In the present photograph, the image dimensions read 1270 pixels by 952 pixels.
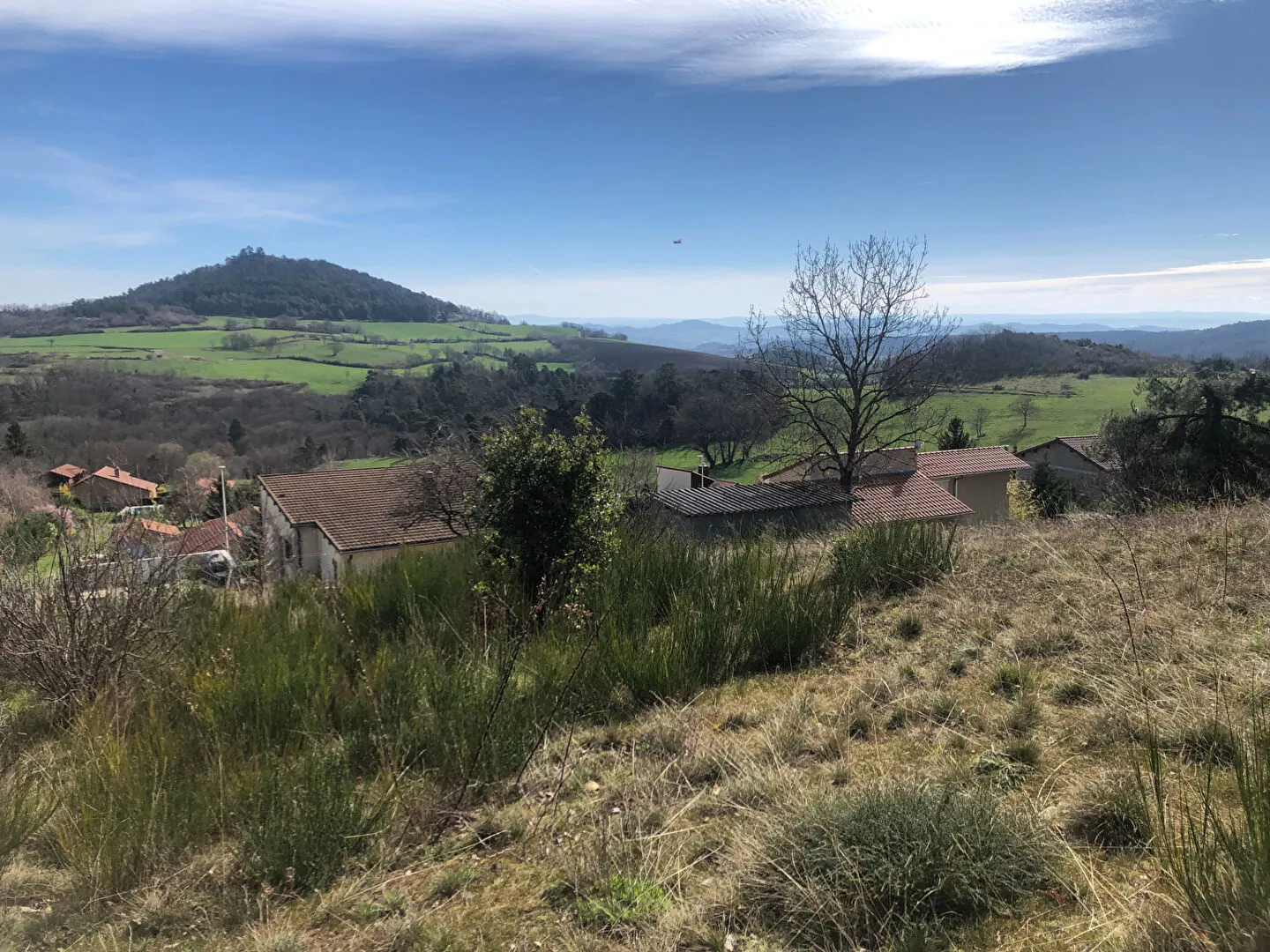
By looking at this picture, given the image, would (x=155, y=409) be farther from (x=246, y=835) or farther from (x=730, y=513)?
(x=246, y=835)

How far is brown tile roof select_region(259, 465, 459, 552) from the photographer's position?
23.1 meters

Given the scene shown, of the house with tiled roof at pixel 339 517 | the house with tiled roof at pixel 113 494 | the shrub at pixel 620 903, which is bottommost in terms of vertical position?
the house with tiled roof at pixel 339 517

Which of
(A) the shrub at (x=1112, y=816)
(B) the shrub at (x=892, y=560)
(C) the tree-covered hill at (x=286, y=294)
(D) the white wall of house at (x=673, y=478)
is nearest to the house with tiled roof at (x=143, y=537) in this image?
(B) the shrub at (x=892, y=560)

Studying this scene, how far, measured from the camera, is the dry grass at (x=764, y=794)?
2.28 meters

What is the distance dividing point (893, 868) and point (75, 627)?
4.87 meters

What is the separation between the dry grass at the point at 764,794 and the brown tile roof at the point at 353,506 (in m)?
18.9

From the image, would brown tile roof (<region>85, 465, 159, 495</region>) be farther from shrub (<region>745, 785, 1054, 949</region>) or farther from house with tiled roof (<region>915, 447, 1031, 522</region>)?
house with tiled roof (<region>915, 447, 1031, 522</region>)

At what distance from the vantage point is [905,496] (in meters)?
27.8

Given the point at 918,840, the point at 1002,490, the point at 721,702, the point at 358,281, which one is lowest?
the point at 1002,490

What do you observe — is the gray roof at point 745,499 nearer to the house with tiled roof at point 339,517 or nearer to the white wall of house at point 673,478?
the house with tiled roof at point 339,517

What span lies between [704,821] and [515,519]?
13.5 feet

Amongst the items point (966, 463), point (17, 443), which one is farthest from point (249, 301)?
point (966, 463)

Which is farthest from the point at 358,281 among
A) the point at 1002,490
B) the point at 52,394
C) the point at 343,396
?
the point at 1002,490

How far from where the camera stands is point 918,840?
91.2 inches
